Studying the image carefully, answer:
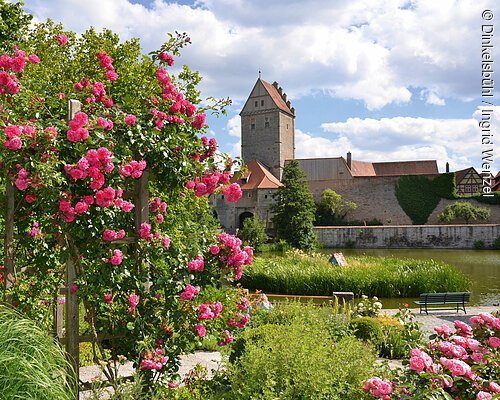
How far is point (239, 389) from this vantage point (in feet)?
10.2

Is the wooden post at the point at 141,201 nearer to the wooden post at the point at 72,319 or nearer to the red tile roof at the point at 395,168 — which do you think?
the wooden post at the point at 72,319

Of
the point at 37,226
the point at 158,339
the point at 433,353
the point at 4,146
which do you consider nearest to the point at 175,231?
the point at 37,226

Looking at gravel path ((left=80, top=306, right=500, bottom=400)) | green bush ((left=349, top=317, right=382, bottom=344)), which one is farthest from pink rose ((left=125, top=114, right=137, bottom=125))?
green bush ((left=349, top=317, right=382, bottom=344))

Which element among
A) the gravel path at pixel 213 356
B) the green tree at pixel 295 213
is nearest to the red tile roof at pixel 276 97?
the green tree at pixel 295 213

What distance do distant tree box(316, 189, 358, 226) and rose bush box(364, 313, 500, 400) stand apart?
38.4 meters

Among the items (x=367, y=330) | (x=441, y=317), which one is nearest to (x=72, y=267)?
(x=367, y=330)

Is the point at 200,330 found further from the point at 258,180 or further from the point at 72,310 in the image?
the point at 258,180

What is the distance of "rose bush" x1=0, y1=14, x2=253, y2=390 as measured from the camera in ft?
9.92

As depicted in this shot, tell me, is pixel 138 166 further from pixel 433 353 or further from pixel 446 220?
pixel 446 220

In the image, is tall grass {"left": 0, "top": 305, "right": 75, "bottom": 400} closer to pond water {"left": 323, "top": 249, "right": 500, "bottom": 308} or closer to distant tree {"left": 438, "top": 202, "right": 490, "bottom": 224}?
pond water {"left": 323, "top": 249, "right": 500, "bottom": 308}

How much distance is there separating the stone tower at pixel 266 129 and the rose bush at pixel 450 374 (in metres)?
43.1

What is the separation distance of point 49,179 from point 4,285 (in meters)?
1.37

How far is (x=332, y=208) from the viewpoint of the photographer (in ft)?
135

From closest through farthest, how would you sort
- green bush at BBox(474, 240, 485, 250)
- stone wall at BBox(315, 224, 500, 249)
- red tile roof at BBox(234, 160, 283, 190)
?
green bush at BBox(474, 240, 485, 250) < stone wall at BBox(315, 224, 500, 249) < red tile roof at BBox(234, 160, 283, 190)
